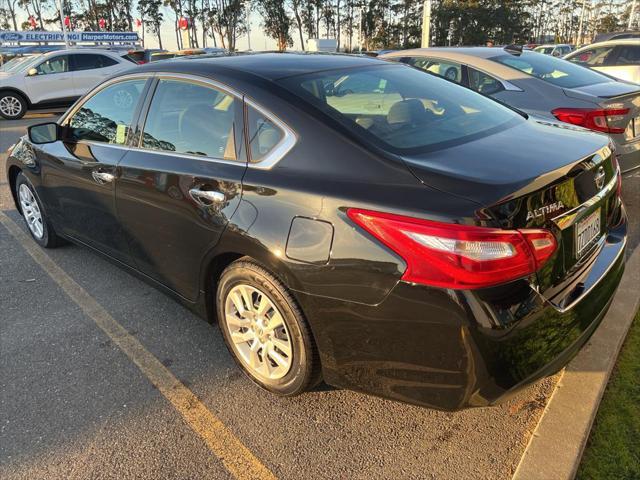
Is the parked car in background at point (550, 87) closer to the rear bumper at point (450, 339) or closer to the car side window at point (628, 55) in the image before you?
the rear bumper at point (450, 339)

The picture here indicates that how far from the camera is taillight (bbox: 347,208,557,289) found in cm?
181

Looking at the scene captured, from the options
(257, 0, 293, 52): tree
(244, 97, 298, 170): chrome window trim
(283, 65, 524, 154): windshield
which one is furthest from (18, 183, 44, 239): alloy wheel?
(257, 0, 293, 52): tree

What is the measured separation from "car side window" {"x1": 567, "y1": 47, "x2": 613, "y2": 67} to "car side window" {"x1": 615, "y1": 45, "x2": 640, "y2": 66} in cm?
20

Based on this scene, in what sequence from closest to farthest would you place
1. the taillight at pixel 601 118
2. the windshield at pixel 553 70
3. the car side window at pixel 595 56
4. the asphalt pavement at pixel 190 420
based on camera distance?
1. the asphalt pavement at pixel 190 420
2. the taillight at pixel 601 118
3. the windshield at pixel 553 70
4. the car side window at pixel 595 56

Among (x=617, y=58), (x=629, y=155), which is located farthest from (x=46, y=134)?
(x=617, y=58)

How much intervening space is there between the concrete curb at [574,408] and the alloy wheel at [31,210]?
4194 millimetres

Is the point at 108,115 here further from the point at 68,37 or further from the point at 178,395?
the point at 68,37

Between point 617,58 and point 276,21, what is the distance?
63661 millimetres

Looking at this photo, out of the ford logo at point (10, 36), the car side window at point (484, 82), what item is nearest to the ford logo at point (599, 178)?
the car side window at point (484, 82)

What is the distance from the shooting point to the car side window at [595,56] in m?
10.0

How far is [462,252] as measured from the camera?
181cm

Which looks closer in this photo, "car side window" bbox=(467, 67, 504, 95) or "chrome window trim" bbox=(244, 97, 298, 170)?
"chrome window trim" bbox=(244, 97, 298, 170)

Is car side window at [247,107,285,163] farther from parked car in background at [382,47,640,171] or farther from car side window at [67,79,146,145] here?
parked car in background at [382,47,640,171]

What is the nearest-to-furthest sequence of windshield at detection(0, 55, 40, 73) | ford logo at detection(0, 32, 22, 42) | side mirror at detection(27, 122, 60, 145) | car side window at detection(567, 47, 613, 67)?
1. side mirror at detection(27, 122, 60, 145)
2. car side window at detection(567, 47, 613, 67)
3. windshield at detection(0, 55, 40, 73)
4. ford logo at detection(0, 32, 22, 42)
